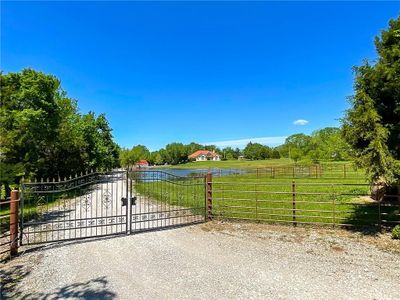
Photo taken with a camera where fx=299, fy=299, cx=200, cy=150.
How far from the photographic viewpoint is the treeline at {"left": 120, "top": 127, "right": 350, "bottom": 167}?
72.2 meters

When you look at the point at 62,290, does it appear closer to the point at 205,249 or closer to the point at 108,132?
the point at 205,249

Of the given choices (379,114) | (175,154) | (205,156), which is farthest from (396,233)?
(205,156)

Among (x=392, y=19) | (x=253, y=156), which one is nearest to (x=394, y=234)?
(x=392, y=19)

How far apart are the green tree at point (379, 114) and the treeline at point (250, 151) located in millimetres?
50711

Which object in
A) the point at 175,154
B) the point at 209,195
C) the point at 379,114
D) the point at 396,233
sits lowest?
the point at 396,233

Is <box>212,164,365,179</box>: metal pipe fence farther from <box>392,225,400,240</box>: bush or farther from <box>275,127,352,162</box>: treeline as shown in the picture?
<box>392,225,400,240</box>: bush

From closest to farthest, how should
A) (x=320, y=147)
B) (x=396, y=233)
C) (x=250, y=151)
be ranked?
(x=396, y=233) → (x=320, y=147) → (x=250, y=151)

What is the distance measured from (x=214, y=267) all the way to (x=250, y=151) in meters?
136

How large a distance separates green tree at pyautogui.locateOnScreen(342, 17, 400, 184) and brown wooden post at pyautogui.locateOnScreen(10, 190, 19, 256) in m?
9.19

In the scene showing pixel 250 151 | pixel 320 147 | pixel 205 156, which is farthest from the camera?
pixel 205 156

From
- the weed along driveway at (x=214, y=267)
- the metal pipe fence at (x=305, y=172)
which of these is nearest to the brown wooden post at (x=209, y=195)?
the weed along driveway at (x=214, y=267)

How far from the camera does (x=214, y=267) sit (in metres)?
6.50

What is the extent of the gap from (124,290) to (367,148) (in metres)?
7.01

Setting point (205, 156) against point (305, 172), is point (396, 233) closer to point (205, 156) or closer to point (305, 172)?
point (305, 172)
